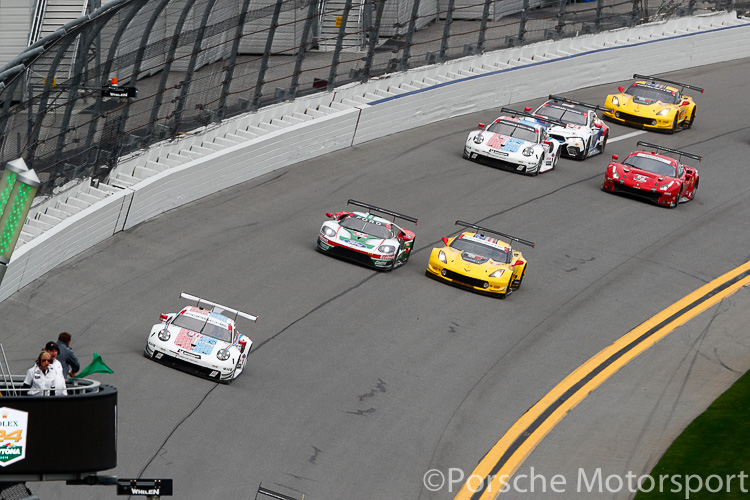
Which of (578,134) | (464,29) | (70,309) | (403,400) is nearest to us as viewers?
(403,400)

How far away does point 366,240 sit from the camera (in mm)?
24875

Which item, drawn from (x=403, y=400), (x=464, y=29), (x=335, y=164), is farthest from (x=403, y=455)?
(x=464, y=29)

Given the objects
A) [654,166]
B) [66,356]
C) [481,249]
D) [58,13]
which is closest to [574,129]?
[654,166]

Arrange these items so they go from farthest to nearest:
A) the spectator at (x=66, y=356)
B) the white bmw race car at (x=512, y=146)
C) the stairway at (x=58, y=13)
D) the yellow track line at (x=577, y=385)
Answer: the stairway at (x=58, y=13) < the white bmw race car at (x=512, y=146) < the yellow track line at (x=577, y=385) < the spectator at (x=66, y=356)

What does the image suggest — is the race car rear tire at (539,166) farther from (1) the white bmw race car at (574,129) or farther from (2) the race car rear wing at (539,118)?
(1) the white bmw race car at (574,129)

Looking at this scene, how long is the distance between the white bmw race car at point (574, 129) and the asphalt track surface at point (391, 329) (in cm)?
140

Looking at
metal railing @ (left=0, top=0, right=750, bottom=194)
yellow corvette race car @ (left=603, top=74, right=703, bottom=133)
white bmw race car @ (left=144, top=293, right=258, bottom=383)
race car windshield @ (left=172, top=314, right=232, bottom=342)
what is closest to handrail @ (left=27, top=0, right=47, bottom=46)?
metal railing @ (left=0, top=0, right=750, bottom=194)

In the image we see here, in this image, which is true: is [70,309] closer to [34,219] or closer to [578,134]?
[34,219]

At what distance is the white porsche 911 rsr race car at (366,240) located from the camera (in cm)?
2481

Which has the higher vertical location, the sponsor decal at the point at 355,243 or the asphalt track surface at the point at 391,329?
the sponsor decal at the point at 355,243

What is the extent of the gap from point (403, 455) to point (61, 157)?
973 centimetres

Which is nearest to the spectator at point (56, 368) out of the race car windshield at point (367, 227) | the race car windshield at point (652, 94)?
the race car windshield at point (367, 227)

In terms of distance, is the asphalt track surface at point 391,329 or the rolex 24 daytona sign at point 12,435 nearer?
the rolex 24 daytona sign at point 12,435

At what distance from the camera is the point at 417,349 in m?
21.9
